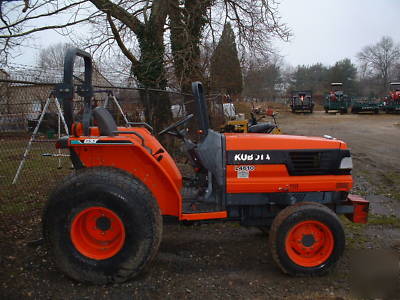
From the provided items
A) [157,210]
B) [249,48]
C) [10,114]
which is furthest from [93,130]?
[249,48]

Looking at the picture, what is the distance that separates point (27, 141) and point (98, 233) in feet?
14.1

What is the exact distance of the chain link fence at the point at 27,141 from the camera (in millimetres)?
5016

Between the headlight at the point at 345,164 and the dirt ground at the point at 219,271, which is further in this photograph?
the headlight at the point at 345,164

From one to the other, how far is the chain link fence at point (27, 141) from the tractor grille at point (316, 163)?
296 centimetres

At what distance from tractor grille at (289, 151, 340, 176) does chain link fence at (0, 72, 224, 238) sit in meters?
2.96

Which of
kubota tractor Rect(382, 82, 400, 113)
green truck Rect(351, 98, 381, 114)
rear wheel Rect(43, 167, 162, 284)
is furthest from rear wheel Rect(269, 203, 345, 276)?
kubota tractor Rect(382, 82, 400, 113)

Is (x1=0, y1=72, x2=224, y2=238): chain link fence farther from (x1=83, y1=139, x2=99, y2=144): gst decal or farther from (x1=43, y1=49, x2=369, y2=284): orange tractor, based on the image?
(x1=43, y1=49, x2=369, y2=284): orange tractor

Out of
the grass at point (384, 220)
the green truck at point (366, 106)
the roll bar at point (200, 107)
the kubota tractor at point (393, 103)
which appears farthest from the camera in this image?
the green truck at point (366, 106)

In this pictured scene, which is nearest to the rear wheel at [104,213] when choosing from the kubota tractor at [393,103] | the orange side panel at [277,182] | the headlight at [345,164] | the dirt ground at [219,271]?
the dirt ground at [219,271]

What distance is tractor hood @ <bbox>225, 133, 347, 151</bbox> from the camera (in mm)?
3488

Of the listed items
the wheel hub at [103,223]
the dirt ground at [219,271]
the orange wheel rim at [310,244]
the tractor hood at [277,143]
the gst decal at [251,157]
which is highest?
the tractor hood at [277,143]

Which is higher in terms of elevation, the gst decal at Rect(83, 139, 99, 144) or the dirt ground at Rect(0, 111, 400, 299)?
the gst decal at Rect(83, 139, 99, 144)

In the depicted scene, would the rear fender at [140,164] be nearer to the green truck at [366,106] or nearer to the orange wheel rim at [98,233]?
the orange wheel rim at [98,233]

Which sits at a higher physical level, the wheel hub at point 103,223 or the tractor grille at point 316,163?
the tractor grille at point 316,163
